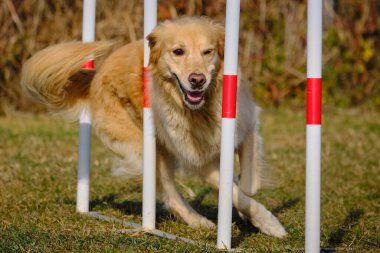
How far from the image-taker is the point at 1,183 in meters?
5.49

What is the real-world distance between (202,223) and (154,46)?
4.04ft

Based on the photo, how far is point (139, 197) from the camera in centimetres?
542

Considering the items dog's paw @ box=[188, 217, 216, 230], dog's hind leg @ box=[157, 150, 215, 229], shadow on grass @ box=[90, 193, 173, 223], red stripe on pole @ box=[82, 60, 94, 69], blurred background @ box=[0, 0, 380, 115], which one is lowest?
dog's paw @ box=[188, 217, 216, 230]

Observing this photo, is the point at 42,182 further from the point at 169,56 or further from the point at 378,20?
the point at 378,20

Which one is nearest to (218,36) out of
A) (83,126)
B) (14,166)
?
(83,126)

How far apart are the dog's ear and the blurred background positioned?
236 inches

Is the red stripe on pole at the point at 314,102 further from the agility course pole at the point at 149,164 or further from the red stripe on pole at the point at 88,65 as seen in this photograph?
the red stripe on pole at the point at 88,65

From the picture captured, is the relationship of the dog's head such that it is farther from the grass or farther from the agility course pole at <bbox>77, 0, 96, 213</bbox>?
the grass

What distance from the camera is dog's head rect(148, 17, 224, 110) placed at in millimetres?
4078

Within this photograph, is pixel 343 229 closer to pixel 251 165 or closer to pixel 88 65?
pixel 251 165

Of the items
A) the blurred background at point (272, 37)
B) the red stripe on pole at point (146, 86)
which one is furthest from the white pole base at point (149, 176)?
the blurred background at point (272, 37)

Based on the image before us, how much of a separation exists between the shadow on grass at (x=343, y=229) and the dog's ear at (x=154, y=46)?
62.8 inches

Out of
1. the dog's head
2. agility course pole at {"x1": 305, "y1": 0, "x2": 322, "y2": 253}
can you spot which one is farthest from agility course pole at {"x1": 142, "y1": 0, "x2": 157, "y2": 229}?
agility course pole at {"x1": 305, "y1": 0, "x2": 322, "y2": 253}

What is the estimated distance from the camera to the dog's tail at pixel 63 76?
4.79 m
